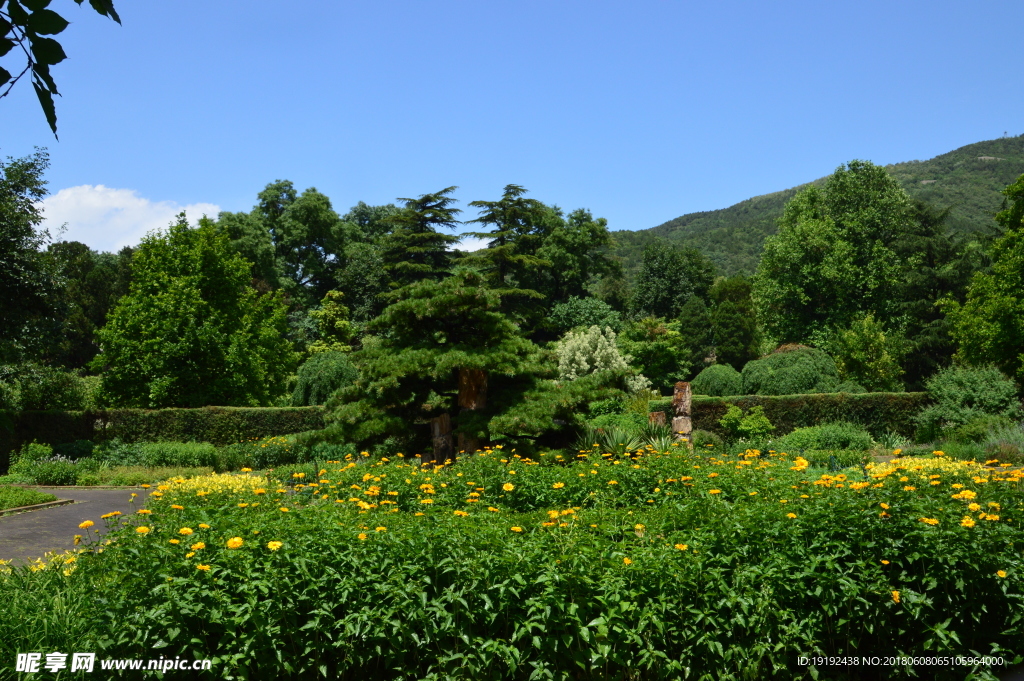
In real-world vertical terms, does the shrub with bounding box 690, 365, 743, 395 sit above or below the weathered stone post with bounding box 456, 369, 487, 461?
below

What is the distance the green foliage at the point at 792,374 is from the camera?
24.6 meters

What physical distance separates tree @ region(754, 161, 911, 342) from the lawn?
3204 centimetres

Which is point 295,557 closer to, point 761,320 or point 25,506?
point 25,506

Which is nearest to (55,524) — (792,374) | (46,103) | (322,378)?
(46,103)

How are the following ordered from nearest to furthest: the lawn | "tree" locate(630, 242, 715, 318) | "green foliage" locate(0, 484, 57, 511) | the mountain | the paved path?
the lawn → the paved path → "green foliage" locate(0, 484, 57, 511) → "tree" locate(630, 242, 715, 318) → the mountain

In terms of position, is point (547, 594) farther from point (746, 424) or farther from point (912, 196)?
point (912, 196)

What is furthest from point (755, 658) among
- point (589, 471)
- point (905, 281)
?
point (905, 281)

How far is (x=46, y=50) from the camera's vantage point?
2074 mm

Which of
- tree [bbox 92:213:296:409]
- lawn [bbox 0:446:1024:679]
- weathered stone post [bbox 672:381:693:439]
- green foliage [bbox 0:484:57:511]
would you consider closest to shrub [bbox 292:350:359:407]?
tree [bbox 92:213:296:409]

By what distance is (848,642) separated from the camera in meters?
3.87

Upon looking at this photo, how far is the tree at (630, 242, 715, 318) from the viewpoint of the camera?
4538cm

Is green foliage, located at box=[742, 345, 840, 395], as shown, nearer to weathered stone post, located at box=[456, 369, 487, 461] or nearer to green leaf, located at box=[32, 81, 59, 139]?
weathered stone post, located at box=[456, 369, 487, 461]

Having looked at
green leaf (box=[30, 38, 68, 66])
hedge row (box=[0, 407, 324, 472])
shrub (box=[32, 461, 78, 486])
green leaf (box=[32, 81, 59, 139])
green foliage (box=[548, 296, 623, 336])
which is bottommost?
shrub (box=[32, 461, 78, 486])

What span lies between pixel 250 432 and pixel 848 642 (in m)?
18.7
